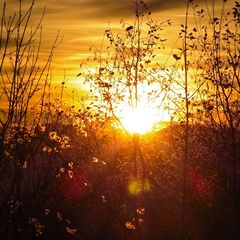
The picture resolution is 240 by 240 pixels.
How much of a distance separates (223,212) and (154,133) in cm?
353

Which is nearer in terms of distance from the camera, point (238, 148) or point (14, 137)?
point (14, 137)

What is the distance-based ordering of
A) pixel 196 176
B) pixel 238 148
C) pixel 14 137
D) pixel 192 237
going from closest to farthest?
pixel 14 137 → pixel 192 237 → pixel 196 176 → pixel 238 148

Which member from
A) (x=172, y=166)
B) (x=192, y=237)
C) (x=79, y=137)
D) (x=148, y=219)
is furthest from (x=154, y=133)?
(x=192, y=237)

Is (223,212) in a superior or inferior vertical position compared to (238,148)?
inferior

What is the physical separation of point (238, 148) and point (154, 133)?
7.19 ft

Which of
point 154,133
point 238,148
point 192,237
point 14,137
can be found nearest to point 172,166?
point 154,133

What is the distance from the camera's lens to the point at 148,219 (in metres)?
8.45

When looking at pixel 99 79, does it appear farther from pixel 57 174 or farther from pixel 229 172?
pixel 229 172

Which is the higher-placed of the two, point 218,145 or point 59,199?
point 218,145

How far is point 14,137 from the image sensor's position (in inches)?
270

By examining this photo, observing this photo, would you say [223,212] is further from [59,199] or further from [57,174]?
[59,199]

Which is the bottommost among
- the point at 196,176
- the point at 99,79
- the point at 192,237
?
the point at 192,237

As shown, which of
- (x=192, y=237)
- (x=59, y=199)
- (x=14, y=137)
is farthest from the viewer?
(x=59, y=199)

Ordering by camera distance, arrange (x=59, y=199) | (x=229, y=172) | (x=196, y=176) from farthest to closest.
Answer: (x=59, y=199), (x=196, y=176), (x=229, y=172)
